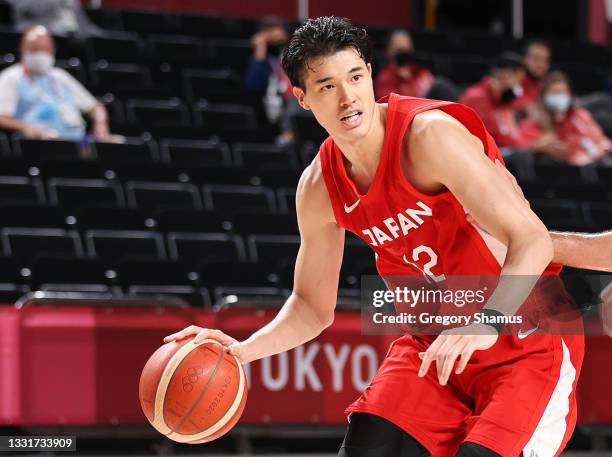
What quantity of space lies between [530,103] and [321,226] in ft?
22.8

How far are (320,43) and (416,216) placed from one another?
1.67ft

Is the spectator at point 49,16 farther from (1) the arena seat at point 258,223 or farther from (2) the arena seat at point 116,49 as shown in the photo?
(1) the arena seat at point 258,223

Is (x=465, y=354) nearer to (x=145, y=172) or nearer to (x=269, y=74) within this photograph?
(x=145, y=172)

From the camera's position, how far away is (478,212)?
261 cm

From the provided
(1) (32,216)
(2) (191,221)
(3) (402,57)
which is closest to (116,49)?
(3) (402,57)

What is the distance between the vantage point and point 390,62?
984cm

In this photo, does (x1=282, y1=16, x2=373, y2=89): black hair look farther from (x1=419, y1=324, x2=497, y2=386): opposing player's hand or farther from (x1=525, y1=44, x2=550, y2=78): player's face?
(x1=525, y1=44, x2=550, y2=78): player's face

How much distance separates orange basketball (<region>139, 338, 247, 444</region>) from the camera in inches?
116

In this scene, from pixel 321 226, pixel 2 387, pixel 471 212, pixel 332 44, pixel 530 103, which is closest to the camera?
pixel 471 212

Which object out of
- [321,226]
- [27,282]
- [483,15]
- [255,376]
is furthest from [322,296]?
[483,15]

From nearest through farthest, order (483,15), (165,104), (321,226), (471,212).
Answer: (471,212) < (321,226) < (165,104) < (483,15)

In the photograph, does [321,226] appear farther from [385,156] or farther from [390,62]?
[390,62]

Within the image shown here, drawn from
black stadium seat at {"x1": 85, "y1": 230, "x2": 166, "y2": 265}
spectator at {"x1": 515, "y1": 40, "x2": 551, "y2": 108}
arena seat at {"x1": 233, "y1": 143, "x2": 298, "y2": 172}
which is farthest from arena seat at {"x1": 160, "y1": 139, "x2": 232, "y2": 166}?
Answer: spectator at {"x1": 515, "y1": 40, "x2": 551, "y2": 108}

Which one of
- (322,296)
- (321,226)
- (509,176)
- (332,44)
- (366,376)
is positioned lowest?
(366,376)
